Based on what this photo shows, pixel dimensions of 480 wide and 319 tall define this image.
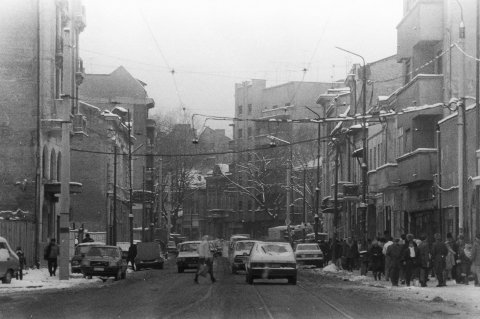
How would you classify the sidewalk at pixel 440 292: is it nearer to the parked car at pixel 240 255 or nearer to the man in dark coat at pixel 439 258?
the man in dark coat at pixel 439 258

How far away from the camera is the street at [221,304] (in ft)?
69.6

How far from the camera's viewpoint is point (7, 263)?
113ft

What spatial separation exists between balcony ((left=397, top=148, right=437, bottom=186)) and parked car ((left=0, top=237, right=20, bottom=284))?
62.4ft

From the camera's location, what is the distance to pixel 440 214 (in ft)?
142

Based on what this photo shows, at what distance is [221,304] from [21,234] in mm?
28997

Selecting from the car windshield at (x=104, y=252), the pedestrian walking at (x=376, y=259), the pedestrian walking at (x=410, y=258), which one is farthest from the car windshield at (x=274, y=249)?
the car windshield at (x=104, y=252)

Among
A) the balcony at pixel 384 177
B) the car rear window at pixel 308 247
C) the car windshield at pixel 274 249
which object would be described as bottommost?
the car rear window at pixel 308 247

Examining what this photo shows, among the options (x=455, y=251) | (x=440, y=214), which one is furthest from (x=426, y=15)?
(x=455, y=251)

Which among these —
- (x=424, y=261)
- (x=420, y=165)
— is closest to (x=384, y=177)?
(x=420, y=165)

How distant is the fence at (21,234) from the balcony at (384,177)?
18036mm

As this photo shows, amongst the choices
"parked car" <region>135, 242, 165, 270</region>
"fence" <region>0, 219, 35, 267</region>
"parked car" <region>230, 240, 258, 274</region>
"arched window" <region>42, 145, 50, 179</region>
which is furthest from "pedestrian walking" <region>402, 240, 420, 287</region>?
"arched window" <region>42, 145, 50, 179</region>

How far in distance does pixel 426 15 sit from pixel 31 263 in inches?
883

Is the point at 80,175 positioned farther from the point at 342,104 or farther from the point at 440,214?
the point at 440,214

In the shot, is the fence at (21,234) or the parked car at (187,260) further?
the parked car at (187,260)
